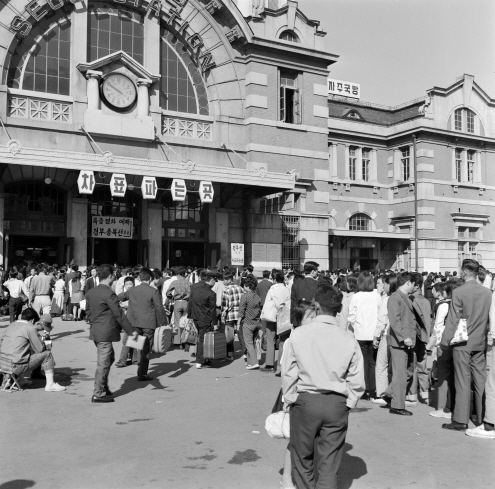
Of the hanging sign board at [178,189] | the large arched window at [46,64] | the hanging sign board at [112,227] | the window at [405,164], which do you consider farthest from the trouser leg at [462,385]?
the window at [405,164]

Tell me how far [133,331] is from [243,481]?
399 cm

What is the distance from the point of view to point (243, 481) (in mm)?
5613

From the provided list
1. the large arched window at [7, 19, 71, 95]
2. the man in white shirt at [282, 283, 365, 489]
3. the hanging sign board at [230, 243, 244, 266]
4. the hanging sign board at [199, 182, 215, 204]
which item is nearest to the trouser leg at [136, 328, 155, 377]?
the man in white shirt at [282, 283, 365, 489]

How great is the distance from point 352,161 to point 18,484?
31145 millimetres

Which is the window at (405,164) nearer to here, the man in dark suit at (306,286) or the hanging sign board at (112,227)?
the hanging sign board at (112,227)

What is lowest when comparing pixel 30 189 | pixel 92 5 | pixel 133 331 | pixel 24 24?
pixel 133 331

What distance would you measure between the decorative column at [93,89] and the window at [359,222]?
17.0 metres

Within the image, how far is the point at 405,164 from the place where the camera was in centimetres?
3516

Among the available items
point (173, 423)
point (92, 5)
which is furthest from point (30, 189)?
point (173, 423)

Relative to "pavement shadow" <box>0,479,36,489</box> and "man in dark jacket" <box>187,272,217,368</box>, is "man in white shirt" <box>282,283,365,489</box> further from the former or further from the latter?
"man in dark jacket" <box>187,272,217,368</box>

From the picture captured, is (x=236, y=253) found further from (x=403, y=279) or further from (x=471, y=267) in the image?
(x=471, y=267)

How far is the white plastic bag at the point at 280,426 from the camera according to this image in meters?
4.94

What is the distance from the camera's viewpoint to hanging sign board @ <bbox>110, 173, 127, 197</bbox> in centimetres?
2072

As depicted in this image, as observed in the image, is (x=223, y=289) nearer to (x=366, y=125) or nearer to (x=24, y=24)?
(x=24, y=24)
